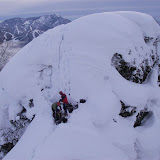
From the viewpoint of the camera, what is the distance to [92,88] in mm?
7707

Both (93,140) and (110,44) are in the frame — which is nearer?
(93,140)

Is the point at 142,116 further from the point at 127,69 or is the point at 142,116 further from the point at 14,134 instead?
the point at 14,134

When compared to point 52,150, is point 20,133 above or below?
below

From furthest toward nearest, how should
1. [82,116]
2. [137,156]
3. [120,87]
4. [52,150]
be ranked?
1. [120,87]
2. [137,156]
3. [82,116]
4. [52,150]

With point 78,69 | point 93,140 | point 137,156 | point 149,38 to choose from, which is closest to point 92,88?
point 78,69

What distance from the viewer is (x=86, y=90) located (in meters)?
7.73

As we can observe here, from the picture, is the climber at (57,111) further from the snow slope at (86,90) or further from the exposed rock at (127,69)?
the exposed rock at (127,69)

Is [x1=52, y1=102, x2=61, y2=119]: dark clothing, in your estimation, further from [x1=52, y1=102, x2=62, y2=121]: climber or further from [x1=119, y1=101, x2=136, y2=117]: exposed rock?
[x1=119, y1=101, x2=136, y2=117]: exposed rock

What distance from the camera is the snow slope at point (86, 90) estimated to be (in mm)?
6426

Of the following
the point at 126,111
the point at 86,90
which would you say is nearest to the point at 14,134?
the point at 86,90

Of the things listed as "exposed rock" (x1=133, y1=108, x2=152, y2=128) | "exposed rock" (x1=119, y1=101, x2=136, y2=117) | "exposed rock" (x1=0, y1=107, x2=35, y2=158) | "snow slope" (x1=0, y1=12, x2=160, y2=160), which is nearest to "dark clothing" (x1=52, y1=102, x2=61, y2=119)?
"snow slope" (x1=0, y1=12, x2=160, y2=160)

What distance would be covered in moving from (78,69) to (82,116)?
9.08ft

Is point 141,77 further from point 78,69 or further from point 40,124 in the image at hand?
point 40,124

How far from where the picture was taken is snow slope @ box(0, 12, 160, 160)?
643cm
